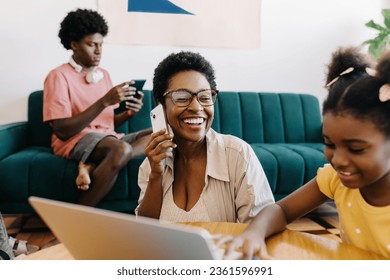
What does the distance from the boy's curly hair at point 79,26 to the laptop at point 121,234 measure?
198cm

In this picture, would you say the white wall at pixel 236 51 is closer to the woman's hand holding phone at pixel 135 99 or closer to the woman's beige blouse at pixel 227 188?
the woman's hand holding phone at pixel 135 99

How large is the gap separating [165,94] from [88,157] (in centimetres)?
104

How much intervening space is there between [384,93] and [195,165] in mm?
660

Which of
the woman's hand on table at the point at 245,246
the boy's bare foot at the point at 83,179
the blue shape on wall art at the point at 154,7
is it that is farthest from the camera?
the blue shape on wall art at the point at 154,7

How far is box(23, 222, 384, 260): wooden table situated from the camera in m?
0.71

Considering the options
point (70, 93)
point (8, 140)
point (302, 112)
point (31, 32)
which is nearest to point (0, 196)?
point (8, 140)

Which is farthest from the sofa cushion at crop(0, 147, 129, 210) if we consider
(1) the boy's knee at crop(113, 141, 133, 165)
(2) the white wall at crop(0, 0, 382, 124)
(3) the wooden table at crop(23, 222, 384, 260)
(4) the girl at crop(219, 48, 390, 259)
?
(4) the girl at crop(219, 48, 390, 259)

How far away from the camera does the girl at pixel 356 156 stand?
2.36ft

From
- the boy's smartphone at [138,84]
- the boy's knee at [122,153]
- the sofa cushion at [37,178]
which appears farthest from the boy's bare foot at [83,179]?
the boy's smartphone at [138,84]

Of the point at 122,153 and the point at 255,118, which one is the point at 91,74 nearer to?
the point at 122,153

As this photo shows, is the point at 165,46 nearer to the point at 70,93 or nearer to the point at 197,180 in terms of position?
the point at 70,93

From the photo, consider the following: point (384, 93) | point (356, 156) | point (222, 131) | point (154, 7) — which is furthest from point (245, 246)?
point (154, 7)

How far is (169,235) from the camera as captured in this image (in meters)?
0.45

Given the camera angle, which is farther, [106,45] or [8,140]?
[106,45]
